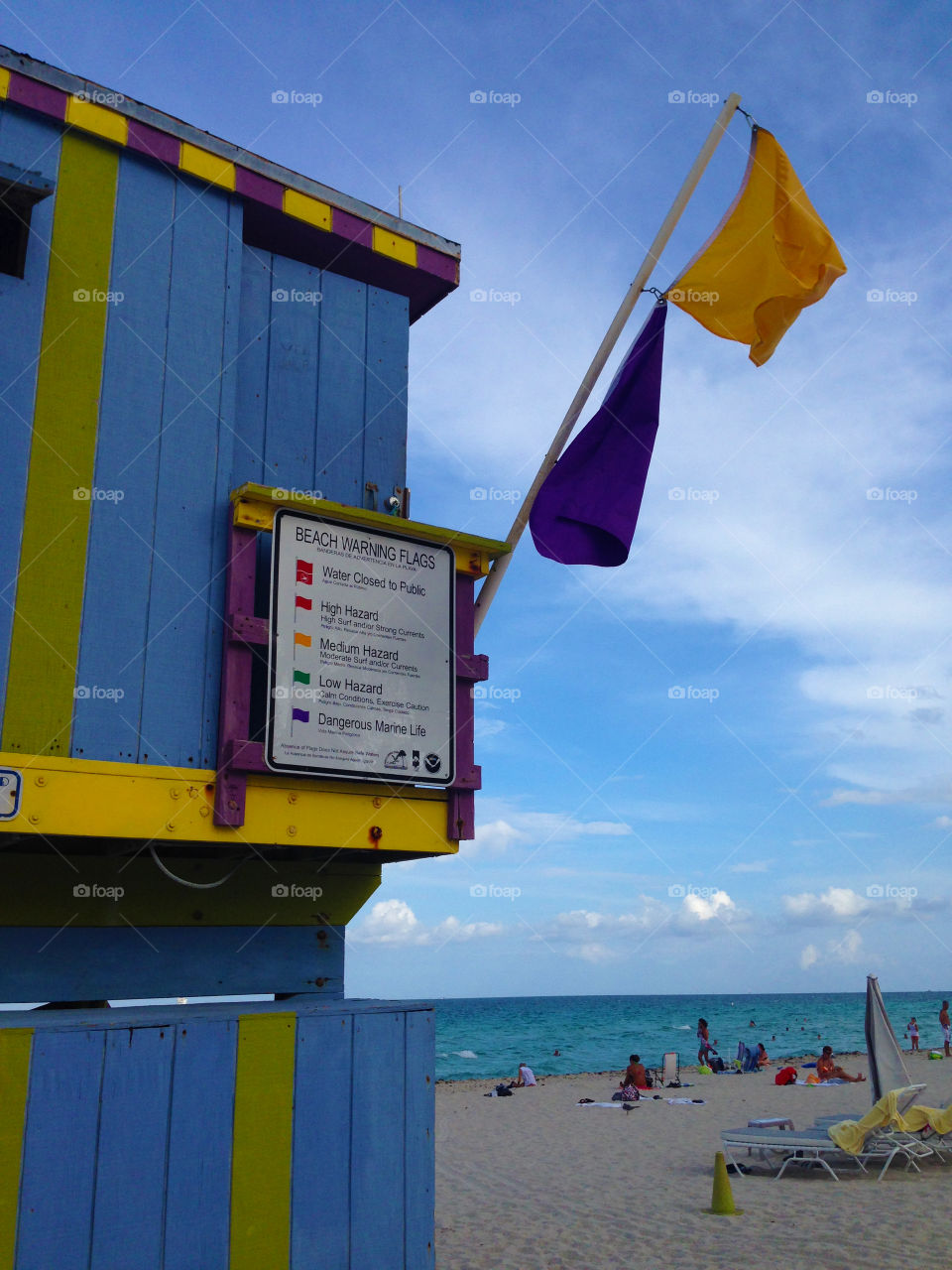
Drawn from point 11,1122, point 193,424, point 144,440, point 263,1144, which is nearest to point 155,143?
point 193,424

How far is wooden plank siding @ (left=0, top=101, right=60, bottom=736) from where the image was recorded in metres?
4.77

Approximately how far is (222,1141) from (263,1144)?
180 mm

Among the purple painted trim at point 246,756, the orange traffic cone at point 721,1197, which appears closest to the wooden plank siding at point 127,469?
the purple painted trim at point 246,756

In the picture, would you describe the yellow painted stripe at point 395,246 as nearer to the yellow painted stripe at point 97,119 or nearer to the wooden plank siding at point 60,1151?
the yellow painted stripe at point 97,119

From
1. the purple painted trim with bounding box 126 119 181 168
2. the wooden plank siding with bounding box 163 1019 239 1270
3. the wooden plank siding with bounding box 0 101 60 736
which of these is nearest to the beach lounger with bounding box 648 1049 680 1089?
the wooden plank siding with bounding box 163 1019 239 1270

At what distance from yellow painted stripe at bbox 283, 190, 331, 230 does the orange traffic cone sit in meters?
9.48

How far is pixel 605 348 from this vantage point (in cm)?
632

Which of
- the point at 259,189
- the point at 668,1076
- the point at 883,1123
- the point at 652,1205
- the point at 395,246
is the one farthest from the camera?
the point at 668,1076

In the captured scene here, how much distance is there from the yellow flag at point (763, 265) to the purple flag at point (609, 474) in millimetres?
367

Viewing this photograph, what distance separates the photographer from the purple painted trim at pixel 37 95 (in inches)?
209

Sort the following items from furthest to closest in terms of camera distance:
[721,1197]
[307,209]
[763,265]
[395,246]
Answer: [721,1197], [763,265], [395,246], [307,209]

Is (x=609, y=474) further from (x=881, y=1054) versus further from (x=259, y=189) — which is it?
(x=881, y=1054)

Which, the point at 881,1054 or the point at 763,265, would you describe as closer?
the point at 763,265

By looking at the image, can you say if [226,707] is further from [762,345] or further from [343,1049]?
[762,345]
